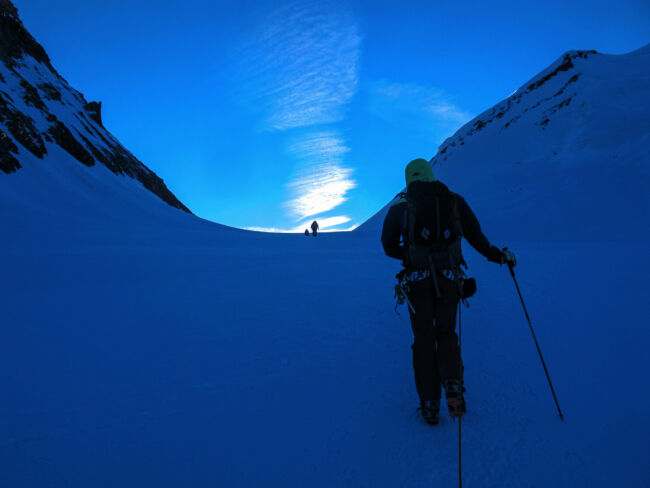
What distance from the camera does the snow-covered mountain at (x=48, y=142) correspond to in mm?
21453

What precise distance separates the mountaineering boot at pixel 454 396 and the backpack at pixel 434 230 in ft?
2.87

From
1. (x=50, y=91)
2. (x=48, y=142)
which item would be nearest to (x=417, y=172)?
(x=48, y=142)

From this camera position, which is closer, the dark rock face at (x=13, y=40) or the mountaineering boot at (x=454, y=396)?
the mountaineering boot at (x=454, y=396)

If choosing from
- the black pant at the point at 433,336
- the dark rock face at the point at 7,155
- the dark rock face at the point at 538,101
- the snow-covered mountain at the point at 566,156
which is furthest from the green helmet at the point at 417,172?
the dark rock face at the point at 538,101

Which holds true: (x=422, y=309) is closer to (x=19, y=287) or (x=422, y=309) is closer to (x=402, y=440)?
(x=402, y=440)

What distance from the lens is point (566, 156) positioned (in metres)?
26.5

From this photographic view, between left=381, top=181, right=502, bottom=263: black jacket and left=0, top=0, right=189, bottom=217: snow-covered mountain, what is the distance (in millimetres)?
20864

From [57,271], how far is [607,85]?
45.1 meters

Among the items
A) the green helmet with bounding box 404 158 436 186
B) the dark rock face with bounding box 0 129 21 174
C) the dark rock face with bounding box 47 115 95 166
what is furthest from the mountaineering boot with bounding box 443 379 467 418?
the dark rock face with bounding box 47 115 95 166

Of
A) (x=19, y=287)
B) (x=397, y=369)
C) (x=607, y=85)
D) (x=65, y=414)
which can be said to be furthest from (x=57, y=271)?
(x=607, y=85)

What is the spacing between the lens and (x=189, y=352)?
141 inches

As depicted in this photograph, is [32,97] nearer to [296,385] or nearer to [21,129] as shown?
[21,129]

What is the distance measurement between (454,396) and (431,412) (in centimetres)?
24

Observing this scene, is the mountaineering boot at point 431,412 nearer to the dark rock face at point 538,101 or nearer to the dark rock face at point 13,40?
the dark rock face at point 538,101
